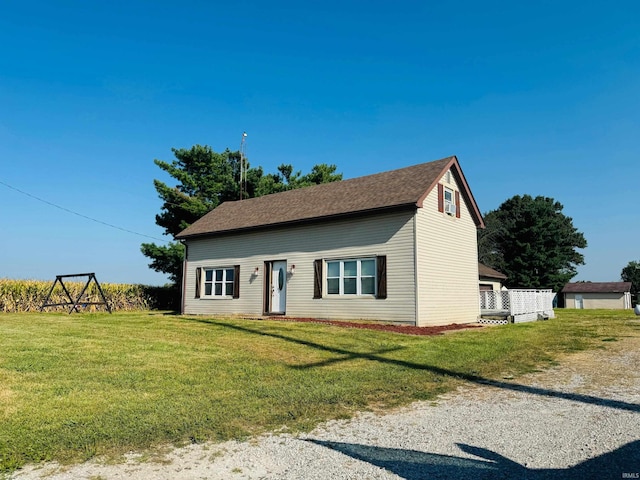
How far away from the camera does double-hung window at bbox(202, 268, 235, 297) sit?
63.9 ft

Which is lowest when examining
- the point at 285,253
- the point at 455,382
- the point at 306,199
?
the point at 455,382

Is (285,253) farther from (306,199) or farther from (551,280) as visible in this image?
(551,280)

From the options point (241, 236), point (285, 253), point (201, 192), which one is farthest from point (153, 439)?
point (201, 192)

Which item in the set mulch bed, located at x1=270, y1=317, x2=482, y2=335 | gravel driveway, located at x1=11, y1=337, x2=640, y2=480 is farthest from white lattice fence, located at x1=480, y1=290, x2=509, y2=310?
gravel driveway, located at x1=11, y1=337, x2=640, y2=480

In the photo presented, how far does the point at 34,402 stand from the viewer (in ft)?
16.8

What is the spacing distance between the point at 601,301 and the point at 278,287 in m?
46.0

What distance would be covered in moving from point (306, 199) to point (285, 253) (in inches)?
119

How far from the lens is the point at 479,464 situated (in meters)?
3.51

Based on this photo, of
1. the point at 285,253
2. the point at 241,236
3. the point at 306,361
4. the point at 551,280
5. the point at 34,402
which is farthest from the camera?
the point at 551,280

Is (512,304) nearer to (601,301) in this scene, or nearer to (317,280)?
(317,280)

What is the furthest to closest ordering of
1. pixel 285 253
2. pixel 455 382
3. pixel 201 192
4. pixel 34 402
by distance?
pixel 201 192, pixel 285 253, pixel 455 382, pixel 34 402

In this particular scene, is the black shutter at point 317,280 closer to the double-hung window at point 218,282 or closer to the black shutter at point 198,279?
the double-hung window at point 218,282

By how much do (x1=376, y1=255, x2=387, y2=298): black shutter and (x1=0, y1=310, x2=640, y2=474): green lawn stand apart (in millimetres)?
2741

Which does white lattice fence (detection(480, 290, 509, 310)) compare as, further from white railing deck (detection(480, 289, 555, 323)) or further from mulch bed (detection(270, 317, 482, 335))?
mulch bed (detection(270, 317, 482, 335))
